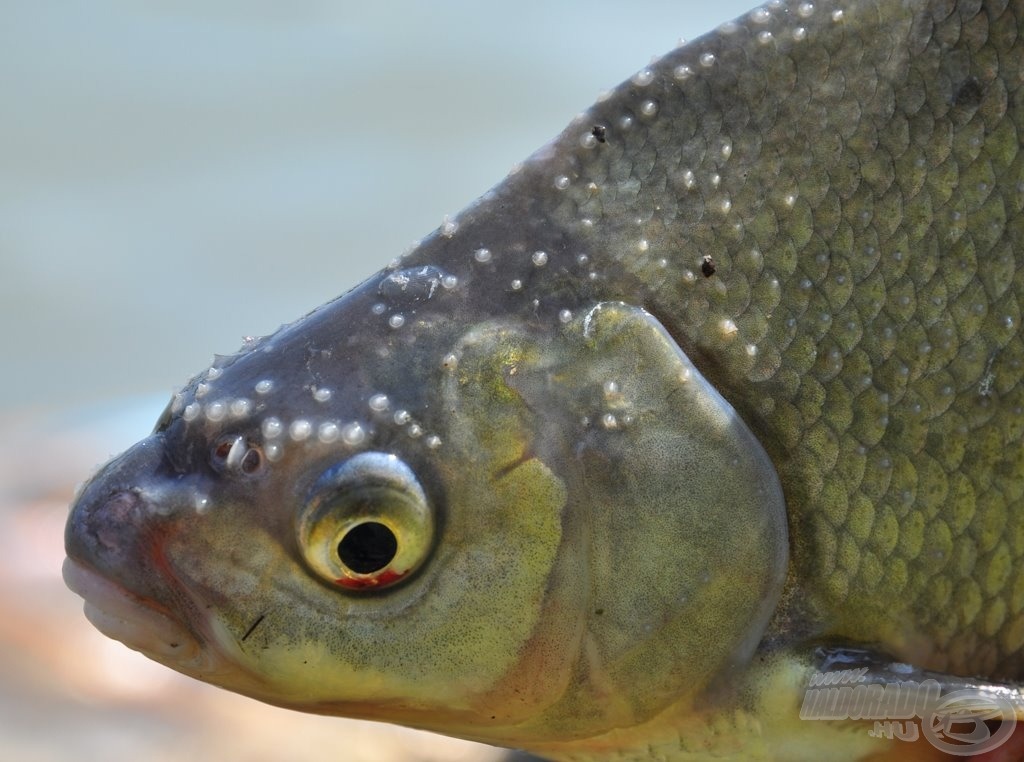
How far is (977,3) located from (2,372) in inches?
184

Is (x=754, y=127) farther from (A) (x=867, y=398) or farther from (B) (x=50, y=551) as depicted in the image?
(B) (x=50, y=551)

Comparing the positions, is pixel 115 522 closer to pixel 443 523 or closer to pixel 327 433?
pixel 327 433

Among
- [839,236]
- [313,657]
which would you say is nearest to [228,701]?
[313,657]

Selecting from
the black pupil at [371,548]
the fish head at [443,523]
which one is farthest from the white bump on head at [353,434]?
the black pupil at [371,548]

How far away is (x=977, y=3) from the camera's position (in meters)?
1.96

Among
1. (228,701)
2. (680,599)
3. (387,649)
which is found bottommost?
(228,701)

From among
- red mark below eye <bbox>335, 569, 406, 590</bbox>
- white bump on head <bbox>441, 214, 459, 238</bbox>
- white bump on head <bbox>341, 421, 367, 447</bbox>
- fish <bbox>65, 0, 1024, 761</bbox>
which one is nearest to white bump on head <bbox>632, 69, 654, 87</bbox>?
fish <bbox>65, 0, 1024, 761</bbox>

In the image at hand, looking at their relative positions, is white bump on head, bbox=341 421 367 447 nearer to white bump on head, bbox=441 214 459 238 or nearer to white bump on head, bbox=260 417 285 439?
white bump on head, bbox=260 417 285 439

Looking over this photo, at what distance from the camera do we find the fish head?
5.41 feet

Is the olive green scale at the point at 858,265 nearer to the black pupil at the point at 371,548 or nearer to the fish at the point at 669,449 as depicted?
the fish at the point at 669,449

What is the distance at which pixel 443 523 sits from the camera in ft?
5.48

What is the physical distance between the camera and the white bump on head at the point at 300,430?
1663mm

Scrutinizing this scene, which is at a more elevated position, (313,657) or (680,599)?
(313,657)
